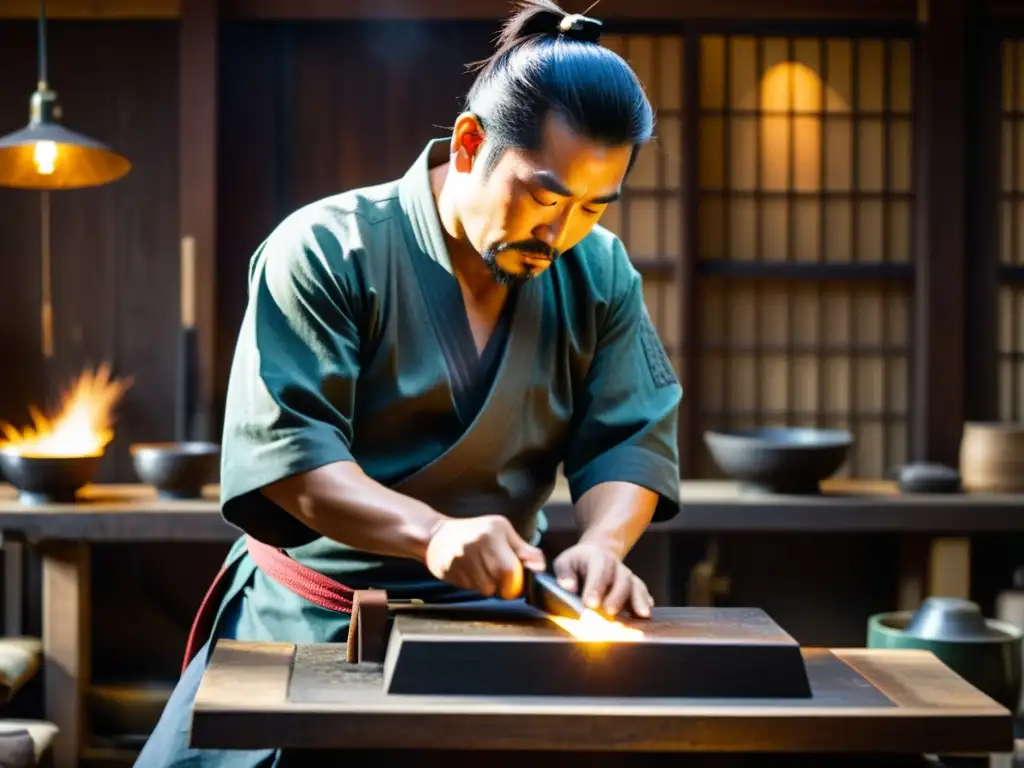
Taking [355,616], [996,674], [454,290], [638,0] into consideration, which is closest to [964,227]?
[638,0]

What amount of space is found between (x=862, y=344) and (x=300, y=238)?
4.64 metres

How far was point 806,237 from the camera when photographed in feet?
20.9

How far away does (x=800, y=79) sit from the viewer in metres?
6.27

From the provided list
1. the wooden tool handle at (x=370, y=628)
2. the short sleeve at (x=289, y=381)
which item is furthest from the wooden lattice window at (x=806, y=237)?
the wooden tool handle at (x=370, y=628)

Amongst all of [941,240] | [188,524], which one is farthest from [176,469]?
[941,240]

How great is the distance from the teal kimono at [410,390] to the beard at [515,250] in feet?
0.47

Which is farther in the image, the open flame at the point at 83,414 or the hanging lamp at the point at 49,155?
the open flame at the point at 83,414

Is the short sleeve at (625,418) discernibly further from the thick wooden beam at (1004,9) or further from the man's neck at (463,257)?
the thick wooden beam at (1004,9)

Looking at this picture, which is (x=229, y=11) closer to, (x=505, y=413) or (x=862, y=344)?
(x=862, y=344)

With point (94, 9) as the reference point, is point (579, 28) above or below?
below

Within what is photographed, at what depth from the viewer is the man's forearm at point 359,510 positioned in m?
2.11

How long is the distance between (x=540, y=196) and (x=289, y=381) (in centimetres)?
54

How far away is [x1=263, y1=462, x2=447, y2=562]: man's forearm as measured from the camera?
2.11m

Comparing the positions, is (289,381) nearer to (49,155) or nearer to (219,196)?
(49,155)
